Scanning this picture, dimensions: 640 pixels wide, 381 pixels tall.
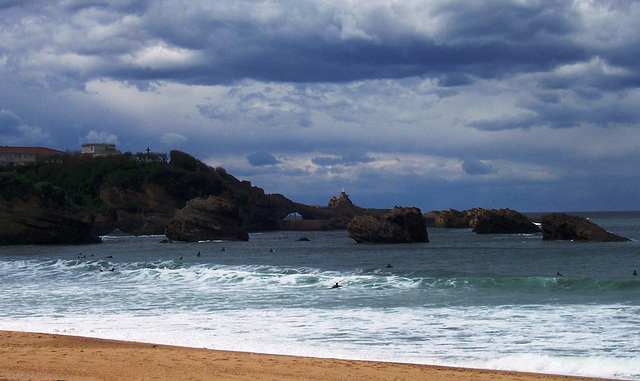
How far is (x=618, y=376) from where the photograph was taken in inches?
425

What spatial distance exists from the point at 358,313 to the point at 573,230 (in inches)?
1690

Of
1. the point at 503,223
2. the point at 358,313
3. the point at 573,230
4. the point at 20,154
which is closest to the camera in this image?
the point at 358,313

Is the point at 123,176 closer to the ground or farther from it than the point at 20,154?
closer to the ground

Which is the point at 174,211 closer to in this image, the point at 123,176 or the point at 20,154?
the point at 123,176

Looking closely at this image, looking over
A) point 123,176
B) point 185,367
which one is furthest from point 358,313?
point 123,176

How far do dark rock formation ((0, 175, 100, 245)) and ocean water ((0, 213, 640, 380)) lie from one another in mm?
28162

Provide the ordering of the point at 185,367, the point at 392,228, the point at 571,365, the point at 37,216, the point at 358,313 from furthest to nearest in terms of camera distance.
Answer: the point at 37,216
the point at 392,228
the point at 358,313
the point at 571,365
the point at 185,367

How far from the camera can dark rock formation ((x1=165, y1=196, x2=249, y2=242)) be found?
62.4 m

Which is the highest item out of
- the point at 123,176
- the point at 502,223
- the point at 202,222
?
the point at 123,176

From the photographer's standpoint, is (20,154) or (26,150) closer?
(20,154)

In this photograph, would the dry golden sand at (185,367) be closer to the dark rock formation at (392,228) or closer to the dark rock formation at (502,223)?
the dark rock formation at (392,228)

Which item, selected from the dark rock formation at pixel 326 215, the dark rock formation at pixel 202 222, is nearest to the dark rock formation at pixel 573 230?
the dark rock formation at pixel 202 222

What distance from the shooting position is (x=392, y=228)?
58219 millimetres

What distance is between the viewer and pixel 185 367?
11.2m
